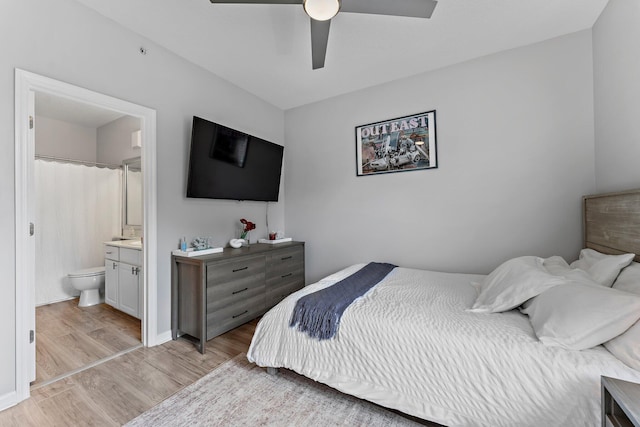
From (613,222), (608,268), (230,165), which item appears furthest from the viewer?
(230,165)

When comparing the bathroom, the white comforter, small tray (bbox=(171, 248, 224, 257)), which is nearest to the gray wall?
the bathroom

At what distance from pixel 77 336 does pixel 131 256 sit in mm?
835

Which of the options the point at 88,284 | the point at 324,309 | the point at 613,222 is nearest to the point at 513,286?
the point at 613,222

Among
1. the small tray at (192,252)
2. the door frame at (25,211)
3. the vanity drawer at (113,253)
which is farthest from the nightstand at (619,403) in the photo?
the vanity drawer at (113,253)

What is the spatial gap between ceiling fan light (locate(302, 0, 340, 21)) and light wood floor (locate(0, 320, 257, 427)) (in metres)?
2.56

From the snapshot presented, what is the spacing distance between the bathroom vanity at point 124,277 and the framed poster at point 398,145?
2.74 m

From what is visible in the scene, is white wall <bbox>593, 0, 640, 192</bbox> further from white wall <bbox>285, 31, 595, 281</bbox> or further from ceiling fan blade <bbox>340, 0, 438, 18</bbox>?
ceiling fan blade <bbox>340, 0, 438, 18</bbox>

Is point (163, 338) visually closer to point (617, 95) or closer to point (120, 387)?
point (120, 387)

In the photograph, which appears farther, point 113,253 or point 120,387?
point 113,253

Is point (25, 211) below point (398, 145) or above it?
below

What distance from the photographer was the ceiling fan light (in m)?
1.48

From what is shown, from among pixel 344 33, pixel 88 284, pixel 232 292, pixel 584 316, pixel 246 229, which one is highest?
pixel 344 33

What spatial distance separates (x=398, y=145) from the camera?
2969mm

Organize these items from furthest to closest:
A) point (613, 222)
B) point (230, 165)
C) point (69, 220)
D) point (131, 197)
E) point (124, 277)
Result: 1. point (131, 197)
2. point (69, 220)
3. point (124, 277)
4. point (230, 165)
5. point (613, 222)
